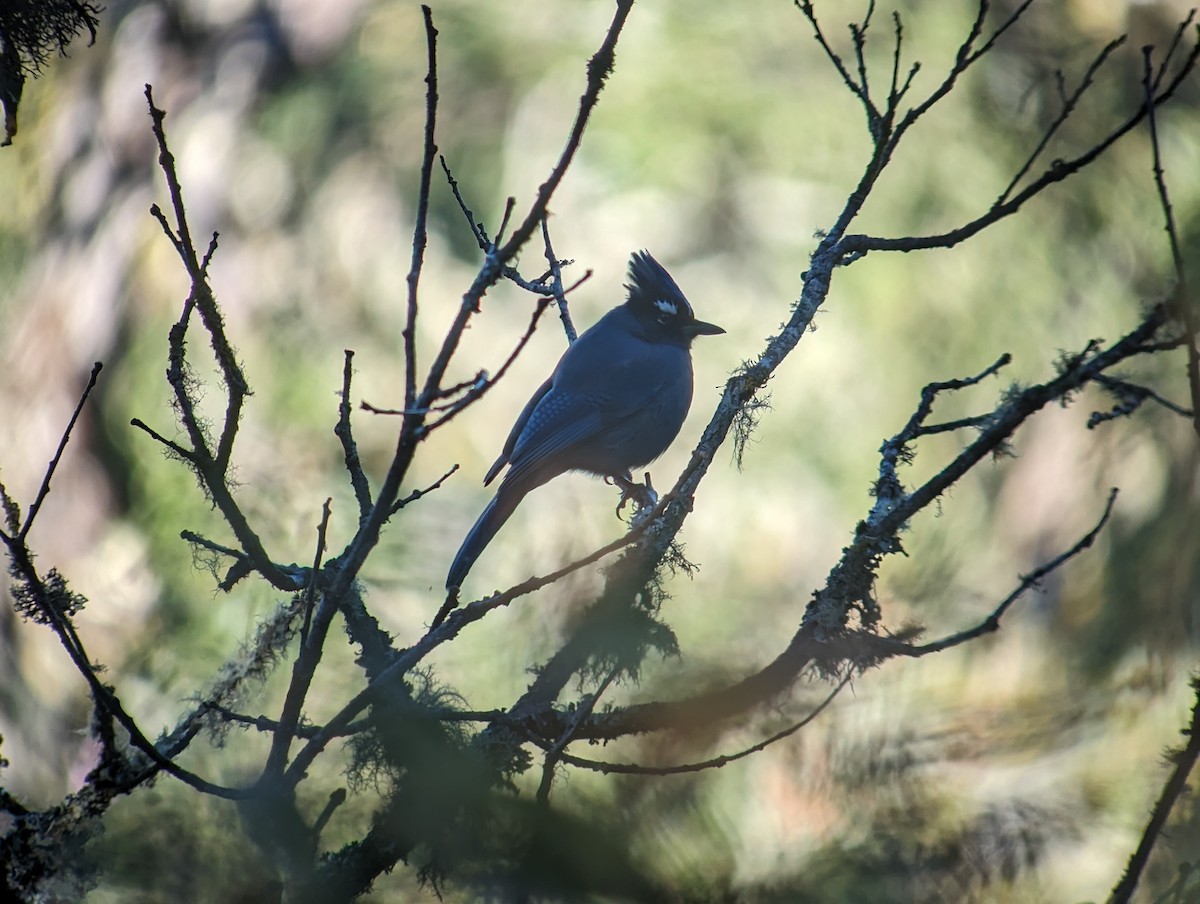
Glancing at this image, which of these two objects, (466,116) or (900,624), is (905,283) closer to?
(466,116)

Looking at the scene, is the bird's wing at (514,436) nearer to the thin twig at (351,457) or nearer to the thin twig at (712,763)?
the thin twig at (351,457)

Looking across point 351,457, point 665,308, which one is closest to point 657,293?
point 665,308

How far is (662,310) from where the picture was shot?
434 cm

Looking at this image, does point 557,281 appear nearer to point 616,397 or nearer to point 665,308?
point 616,397

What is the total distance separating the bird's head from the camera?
170 inches

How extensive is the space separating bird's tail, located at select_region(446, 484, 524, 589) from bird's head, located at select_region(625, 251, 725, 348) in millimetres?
1024

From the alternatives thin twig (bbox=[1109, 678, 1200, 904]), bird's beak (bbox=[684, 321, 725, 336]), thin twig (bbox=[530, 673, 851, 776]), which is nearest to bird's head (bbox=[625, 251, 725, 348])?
Answer: bird's beak (bbox=[684, 321, 725, 336])

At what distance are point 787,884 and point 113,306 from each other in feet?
18.0

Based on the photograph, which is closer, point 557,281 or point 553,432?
point 557,281

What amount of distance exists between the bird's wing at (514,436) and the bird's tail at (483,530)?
8 centimetres

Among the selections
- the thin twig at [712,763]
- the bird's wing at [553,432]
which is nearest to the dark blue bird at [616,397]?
the bird's wing at [553,432]

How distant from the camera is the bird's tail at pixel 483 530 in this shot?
3.02 m

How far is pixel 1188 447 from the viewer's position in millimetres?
2518

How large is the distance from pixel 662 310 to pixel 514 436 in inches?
32.9
